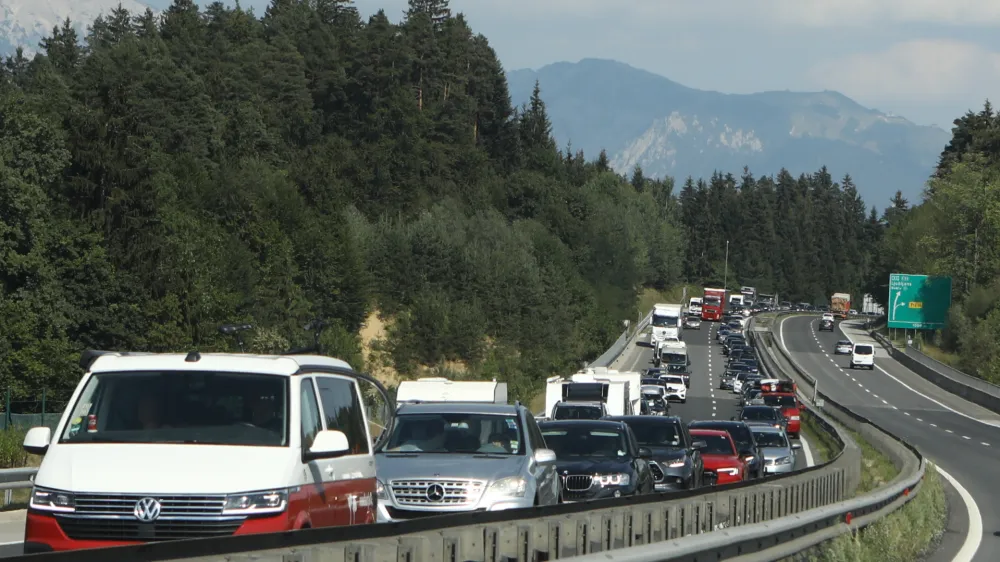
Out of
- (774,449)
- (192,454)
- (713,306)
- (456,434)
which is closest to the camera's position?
(192,454)

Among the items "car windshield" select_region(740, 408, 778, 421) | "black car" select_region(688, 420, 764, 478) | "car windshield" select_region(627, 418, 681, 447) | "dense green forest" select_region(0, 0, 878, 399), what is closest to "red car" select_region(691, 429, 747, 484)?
"black car" select_region(688, 420, 764, 478)

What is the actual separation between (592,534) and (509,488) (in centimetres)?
320

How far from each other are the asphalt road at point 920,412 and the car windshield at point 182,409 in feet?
34.3

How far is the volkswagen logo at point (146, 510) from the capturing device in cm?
849

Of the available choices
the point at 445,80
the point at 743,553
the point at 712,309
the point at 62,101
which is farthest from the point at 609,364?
the point at 743,553

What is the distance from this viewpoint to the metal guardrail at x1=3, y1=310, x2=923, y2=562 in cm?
651

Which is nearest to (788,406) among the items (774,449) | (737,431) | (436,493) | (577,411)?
(774,449)

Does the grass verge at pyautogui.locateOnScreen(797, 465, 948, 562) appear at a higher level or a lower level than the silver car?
higher

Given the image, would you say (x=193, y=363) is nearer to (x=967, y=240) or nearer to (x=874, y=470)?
(x=874, y=470)

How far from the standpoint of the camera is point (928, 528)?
18547 millimetres

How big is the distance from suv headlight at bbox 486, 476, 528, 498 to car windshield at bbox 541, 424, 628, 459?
16.0ft

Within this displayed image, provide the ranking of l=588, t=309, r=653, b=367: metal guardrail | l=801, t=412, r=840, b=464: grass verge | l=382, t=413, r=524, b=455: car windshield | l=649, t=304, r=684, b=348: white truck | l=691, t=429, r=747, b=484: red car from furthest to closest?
l=649, t=304, r=684, b=348: white truck < l=588, t=309, r=653, b=367: metal guardrail < l=801, t=412, r=840, b=464: grass verge < l=691, t=429, r=747, b=484: red car < l=382, t=413, r=524, b=455: car windshield

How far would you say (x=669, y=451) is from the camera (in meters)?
22.4

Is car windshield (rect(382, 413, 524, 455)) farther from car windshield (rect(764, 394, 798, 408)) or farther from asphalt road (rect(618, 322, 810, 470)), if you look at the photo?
car windshield (rect(764, 394, 798, 408))
